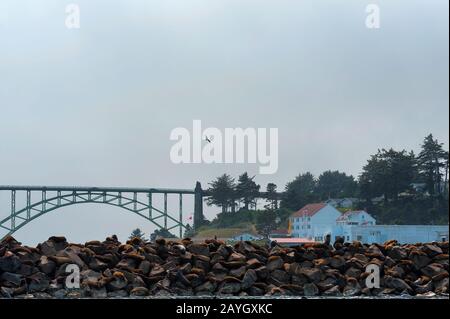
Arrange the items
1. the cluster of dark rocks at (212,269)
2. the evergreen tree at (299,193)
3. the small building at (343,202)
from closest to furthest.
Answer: the cluster of dark rocks at (212,269) < the evergreen tree at (299,193) < the small building at (343,202)

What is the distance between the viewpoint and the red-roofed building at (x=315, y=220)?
3597cm

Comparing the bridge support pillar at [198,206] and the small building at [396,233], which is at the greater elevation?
the bridge support pillar at [198,206]

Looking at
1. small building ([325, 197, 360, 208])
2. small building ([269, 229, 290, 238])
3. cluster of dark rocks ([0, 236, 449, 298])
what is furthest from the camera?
small building ([325, 197, 360, 208])

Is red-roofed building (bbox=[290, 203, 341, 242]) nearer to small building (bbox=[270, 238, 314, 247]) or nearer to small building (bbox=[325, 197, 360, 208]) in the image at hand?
small building (bbox=[270, 238, 314, 247])

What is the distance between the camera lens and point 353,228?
37.3 m

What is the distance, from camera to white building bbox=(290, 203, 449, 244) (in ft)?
120

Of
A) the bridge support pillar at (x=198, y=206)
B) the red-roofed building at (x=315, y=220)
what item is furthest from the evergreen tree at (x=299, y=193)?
the bridge support pillar at (x=198, y=206)

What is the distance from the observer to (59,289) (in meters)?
29.6

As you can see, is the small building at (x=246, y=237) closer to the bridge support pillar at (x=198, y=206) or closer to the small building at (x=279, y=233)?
the small building at (x=279, y=233)

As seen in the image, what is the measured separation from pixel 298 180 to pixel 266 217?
2.44 m

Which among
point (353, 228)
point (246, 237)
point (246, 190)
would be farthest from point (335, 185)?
point (246, 190)

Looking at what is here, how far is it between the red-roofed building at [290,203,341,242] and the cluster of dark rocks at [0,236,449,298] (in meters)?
2.86

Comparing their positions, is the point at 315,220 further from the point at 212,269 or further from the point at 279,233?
the point at 212,269

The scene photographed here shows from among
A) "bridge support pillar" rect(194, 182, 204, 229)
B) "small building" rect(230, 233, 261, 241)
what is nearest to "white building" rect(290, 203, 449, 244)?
"small building" rect(230, 233, 261, 241)
